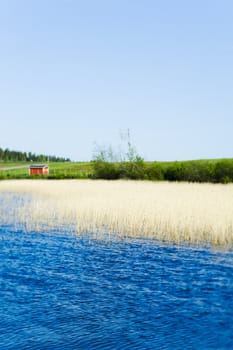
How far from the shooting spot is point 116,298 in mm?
9086

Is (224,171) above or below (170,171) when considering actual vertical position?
below

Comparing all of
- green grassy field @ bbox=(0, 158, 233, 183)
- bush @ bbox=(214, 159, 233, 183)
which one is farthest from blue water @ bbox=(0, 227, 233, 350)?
green grassy field @ bbox=(0, 158, 233, 183)

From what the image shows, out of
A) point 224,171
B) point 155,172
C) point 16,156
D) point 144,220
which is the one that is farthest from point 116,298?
point 16,156

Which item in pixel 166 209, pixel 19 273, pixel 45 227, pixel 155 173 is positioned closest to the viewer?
pixel 19 273

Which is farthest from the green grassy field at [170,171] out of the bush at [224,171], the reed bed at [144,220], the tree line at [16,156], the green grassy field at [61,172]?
the tree line at [16,156]

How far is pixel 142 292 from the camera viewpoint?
941 centimetres

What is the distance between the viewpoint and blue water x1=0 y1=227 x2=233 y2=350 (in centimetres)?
700

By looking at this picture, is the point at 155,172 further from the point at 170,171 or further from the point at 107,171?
the point at 107,171

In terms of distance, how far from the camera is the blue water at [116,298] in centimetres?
700

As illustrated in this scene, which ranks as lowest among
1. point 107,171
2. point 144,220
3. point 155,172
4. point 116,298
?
point 116,298

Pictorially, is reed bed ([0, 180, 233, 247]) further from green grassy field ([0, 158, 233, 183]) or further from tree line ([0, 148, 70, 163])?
tree line ([0, 148, 70, 163])

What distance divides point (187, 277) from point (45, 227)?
9454 millimetres

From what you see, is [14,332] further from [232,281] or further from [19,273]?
[232,281]

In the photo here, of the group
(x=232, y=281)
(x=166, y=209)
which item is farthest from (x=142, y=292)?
(x=166, y=209)
